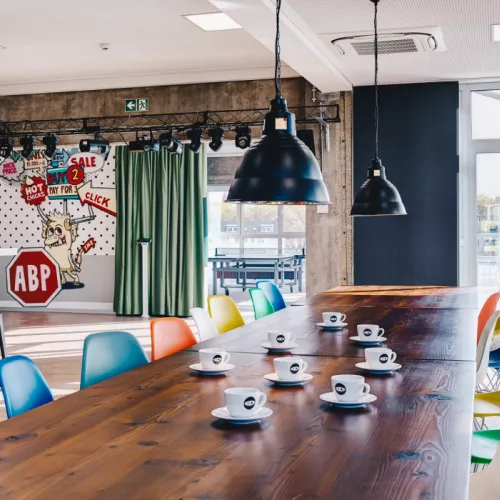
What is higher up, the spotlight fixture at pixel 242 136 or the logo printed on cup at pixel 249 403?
the spotlight fixture at pixel 242 136

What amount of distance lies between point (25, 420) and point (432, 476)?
113cm

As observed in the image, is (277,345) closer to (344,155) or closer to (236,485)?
(236,485)

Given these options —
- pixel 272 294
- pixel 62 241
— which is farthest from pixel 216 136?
pixel 272 294

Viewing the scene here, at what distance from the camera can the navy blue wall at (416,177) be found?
8.45 m

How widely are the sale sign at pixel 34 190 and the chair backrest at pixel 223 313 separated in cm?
701

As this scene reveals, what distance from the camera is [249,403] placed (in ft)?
6.48

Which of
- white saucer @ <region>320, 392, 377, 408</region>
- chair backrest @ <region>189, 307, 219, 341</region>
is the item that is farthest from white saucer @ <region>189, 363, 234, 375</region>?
chair backrest @ <region>189, 307, 219, 341</region>

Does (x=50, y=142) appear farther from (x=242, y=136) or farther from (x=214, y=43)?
(x=214, y=43)

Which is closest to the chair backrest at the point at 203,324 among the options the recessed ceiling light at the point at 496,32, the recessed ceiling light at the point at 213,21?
the recessed ceiling light at the point at 496,32

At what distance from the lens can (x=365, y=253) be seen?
345 inches

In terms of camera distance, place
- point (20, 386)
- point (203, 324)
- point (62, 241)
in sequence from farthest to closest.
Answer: point (62, 241)
point (203, 324)
point (20, 386)

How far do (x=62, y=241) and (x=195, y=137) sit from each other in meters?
3.00

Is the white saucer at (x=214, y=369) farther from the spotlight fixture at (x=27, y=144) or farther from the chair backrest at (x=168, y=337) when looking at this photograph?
the spotlight fixture at (x=27, y=144)

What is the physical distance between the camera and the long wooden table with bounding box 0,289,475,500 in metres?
1.52
